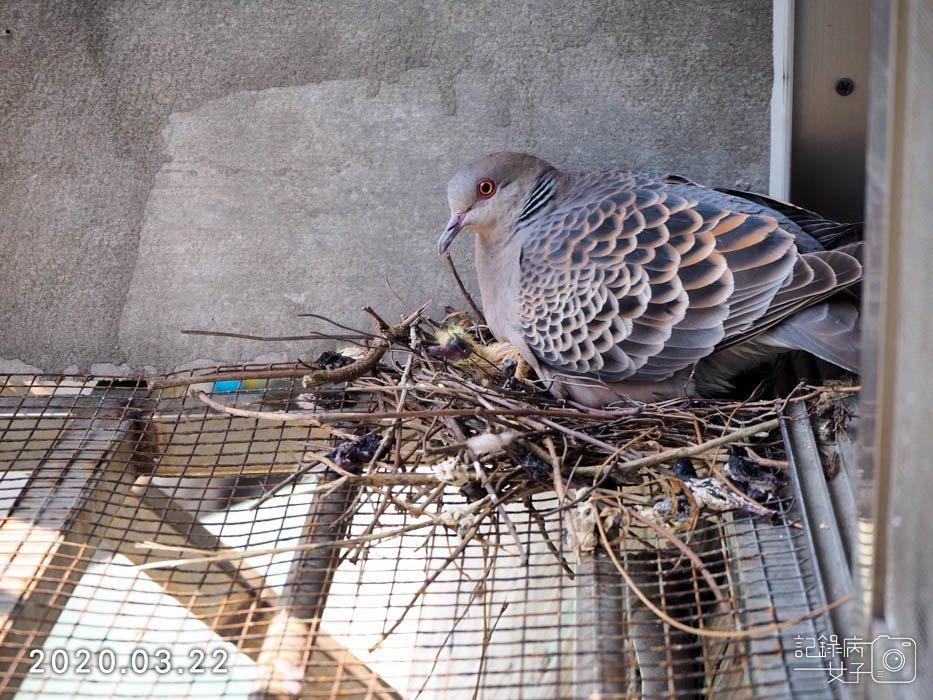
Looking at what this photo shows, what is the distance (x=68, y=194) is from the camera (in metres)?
3.13

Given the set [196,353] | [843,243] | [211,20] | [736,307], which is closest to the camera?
[736,307]

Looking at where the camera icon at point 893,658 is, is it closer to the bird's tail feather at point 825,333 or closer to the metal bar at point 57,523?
the bird's tail feather at point 825,333

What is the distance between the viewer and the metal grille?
1667 millimetres

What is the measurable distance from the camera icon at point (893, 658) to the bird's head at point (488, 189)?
A: 189 centimetres

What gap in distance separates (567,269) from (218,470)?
1163 millimetres

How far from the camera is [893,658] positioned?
3.34 feet

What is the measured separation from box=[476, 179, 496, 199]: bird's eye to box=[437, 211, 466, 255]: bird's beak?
78 millimetres

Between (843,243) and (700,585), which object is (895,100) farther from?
(843,243)

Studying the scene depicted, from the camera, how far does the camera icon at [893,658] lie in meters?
1.01

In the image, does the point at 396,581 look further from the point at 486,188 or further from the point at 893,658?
the point at 486,188

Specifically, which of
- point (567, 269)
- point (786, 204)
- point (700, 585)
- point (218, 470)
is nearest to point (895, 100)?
point (700, 585)

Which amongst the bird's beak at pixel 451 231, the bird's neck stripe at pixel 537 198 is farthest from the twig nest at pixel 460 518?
the bird's neck stripe at pixel 537 198

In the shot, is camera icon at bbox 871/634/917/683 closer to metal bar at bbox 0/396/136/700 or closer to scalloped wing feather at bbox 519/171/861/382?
scalloped wing feather at bbox 519/171/861/382

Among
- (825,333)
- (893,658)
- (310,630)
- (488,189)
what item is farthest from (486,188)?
(893,658)
